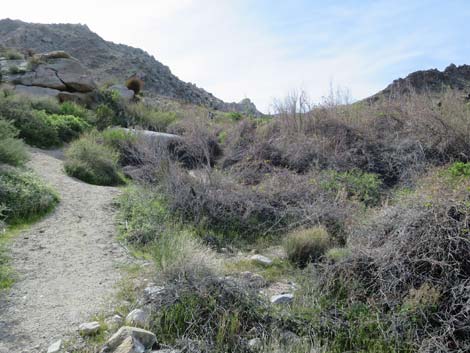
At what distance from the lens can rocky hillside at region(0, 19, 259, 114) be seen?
101 feet

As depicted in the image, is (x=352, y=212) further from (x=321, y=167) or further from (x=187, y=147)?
(x=187, y=147)

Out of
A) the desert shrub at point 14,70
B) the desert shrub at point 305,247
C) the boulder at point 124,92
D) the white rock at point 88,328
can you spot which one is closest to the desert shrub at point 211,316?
the white rock at point 88,328

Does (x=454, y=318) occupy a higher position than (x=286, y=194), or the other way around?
(x=286, y=194)

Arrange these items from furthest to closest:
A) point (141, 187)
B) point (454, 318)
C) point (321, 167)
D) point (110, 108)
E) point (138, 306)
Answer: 1. point (110, 108)
2. point (321, 167)
3. point (141, 187)
4. point (138, 306)
5. point (454, 318)

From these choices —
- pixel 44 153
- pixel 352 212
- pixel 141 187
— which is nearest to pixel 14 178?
pixel 141 187

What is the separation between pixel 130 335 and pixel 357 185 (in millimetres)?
5342

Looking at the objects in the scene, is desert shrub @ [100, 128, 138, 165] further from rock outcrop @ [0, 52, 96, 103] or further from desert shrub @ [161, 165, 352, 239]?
rock outcrop @ [0, 52, 96, 103]

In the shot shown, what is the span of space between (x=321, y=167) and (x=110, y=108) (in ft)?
28.1

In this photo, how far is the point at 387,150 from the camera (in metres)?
9.56

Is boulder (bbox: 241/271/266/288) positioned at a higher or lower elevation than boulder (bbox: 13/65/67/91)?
lower

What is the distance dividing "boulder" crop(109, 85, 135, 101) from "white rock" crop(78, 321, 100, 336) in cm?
1341

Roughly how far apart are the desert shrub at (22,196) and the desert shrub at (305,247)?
3.65 metres

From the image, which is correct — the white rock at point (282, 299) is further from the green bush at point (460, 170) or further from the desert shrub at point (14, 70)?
the desert shrub at point (14, 70)

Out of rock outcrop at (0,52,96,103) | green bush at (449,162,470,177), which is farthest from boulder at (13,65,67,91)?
green bush at (449,162,470,177)
